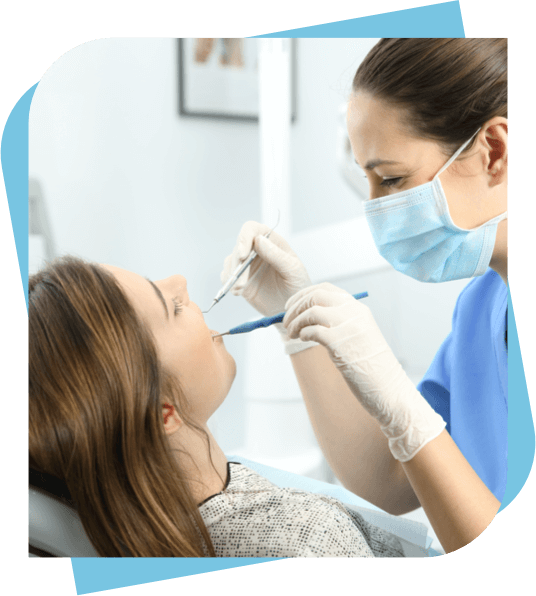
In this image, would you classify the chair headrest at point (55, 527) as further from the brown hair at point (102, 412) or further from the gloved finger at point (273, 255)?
the gloved finger at point (273, 255)

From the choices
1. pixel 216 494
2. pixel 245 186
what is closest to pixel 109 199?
pixel 245 186

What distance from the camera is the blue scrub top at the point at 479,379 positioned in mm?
1263

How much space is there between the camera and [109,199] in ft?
3.81

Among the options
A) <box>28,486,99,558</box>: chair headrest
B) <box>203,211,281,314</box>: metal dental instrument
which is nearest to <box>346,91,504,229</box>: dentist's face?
<box>203,211,281,314</box>: metal dental instrument

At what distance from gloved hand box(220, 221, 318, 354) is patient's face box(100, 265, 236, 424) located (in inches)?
3.9

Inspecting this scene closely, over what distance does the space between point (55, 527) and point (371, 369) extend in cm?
66

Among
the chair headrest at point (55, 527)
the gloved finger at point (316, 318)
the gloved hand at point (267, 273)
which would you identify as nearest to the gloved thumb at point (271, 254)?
the gloved hand at point (267, 273)

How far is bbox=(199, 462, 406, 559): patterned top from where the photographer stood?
1.13 metres

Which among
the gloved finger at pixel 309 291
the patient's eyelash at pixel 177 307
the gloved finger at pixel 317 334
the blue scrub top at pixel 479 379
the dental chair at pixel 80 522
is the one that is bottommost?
the dental chair at pixel 80 522

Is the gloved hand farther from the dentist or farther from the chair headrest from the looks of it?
the chair headrest

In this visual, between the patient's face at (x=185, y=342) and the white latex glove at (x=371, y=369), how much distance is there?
0.55ft

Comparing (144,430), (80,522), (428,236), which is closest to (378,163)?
(428,236)

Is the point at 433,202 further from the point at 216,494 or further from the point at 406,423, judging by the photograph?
the point at 216,494

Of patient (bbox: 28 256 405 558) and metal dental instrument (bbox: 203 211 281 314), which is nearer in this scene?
patient (bbox: 28 256 405 558)
